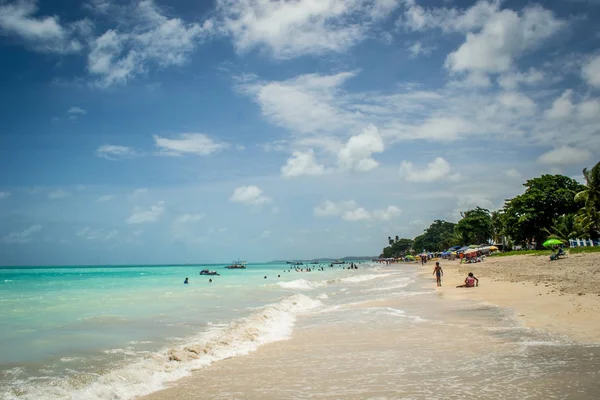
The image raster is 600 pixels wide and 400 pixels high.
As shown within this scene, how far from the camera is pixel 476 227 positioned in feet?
299

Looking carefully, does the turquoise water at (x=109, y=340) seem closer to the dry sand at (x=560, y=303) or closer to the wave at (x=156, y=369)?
the wave at (x=156, y=369)

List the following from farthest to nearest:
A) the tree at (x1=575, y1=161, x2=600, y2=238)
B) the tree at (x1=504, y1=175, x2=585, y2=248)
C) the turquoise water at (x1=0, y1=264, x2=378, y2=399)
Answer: the tree at (x1=504, y1=175, x2=585, y2=248)
the tree at (x1=575, y1=161, x2=600, y2=238)
the turquoise water at (x1=0, y1=264, x2=378, y2=399)

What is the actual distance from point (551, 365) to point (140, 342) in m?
11.3

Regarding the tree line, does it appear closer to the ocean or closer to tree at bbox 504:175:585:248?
tree at bbox 504:175:585:248

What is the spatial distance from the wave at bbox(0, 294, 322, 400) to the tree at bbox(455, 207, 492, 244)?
87448mm

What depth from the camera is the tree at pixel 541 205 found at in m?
55.4

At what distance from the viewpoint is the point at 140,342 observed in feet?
41.0

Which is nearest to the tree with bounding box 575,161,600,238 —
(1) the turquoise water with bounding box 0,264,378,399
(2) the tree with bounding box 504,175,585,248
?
(2) the tree with bounding box 504,175,585,248

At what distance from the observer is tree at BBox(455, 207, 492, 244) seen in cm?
9000

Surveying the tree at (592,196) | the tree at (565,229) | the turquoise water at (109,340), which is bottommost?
the turquoise water at (109,340)

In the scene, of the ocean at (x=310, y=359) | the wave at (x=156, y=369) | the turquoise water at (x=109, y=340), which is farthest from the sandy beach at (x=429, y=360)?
the turquoise water at (x=109, y=340)

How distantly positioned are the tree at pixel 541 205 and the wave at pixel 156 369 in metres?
54.2

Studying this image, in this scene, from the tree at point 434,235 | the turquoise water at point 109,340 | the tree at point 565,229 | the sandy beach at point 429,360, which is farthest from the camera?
the tree at point 434,235

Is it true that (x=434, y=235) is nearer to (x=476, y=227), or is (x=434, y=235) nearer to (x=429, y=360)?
(x=476, y=227)
